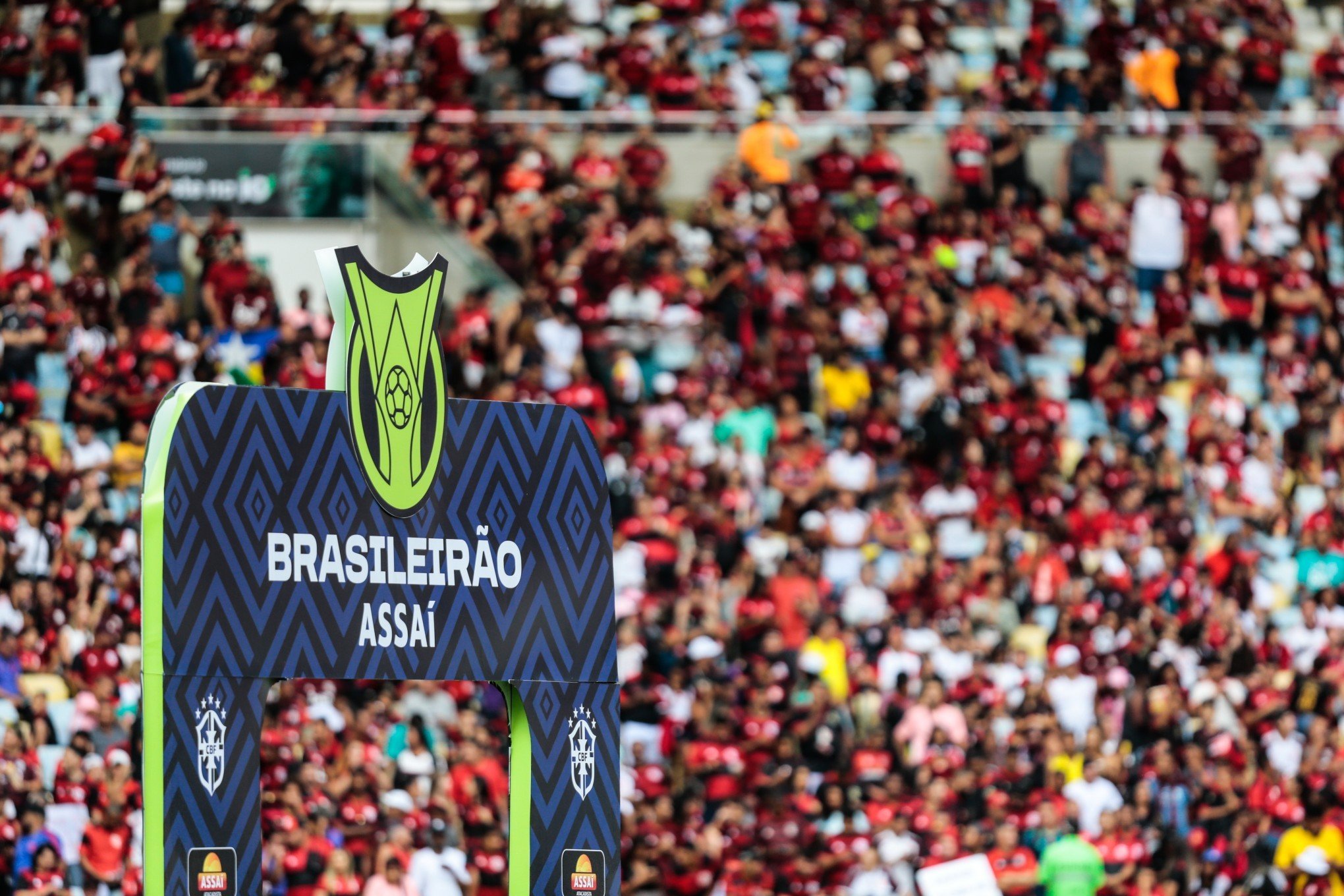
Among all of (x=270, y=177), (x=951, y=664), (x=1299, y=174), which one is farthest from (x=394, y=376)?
(x=1299, y=174)

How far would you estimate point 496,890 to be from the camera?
630 inches

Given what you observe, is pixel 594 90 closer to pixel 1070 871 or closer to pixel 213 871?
pixel 1070 871

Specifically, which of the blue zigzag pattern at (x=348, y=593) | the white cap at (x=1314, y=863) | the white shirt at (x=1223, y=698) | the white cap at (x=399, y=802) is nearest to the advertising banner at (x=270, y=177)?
the white cap at (x=399, y=802)

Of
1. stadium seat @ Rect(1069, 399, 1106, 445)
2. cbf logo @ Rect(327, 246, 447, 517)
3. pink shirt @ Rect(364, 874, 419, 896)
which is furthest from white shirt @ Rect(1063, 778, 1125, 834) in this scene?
cbf logo @ Rect(327, 246, 447, 517)

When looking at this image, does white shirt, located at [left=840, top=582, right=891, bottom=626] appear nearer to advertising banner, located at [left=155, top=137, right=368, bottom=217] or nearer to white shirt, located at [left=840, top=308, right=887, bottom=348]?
white shirt, located at [left=840, top=308, right=887, bottom=348]

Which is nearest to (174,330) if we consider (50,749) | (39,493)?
(39,493)

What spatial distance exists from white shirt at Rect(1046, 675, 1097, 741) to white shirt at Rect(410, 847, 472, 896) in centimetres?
486

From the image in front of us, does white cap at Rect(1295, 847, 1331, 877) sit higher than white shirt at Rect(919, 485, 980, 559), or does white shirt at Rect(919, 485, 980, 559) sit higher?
white shirt at Rect(919, 485, 980, 559)

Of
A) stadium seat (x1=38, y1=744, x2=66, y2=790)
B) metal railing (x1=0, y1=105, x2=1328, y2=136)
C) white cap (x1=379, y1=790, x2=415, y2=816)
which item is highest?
metal railing (x1=0, y1=105, x2=1328, y2=136)

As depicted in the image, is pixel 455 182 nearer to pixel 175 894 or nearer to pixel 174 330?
pixel 174 330

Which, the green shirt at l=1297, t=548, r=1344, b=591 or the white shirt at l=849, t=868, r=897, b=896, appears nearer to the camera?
the white shirt at l=849, t=868, r=897, b=896

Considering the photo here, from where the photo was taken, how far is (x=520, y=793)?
9125 millimetres

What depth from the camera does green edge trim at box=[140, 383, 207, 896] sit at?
794cm

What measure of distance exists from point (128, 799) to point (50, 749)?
798 mm
